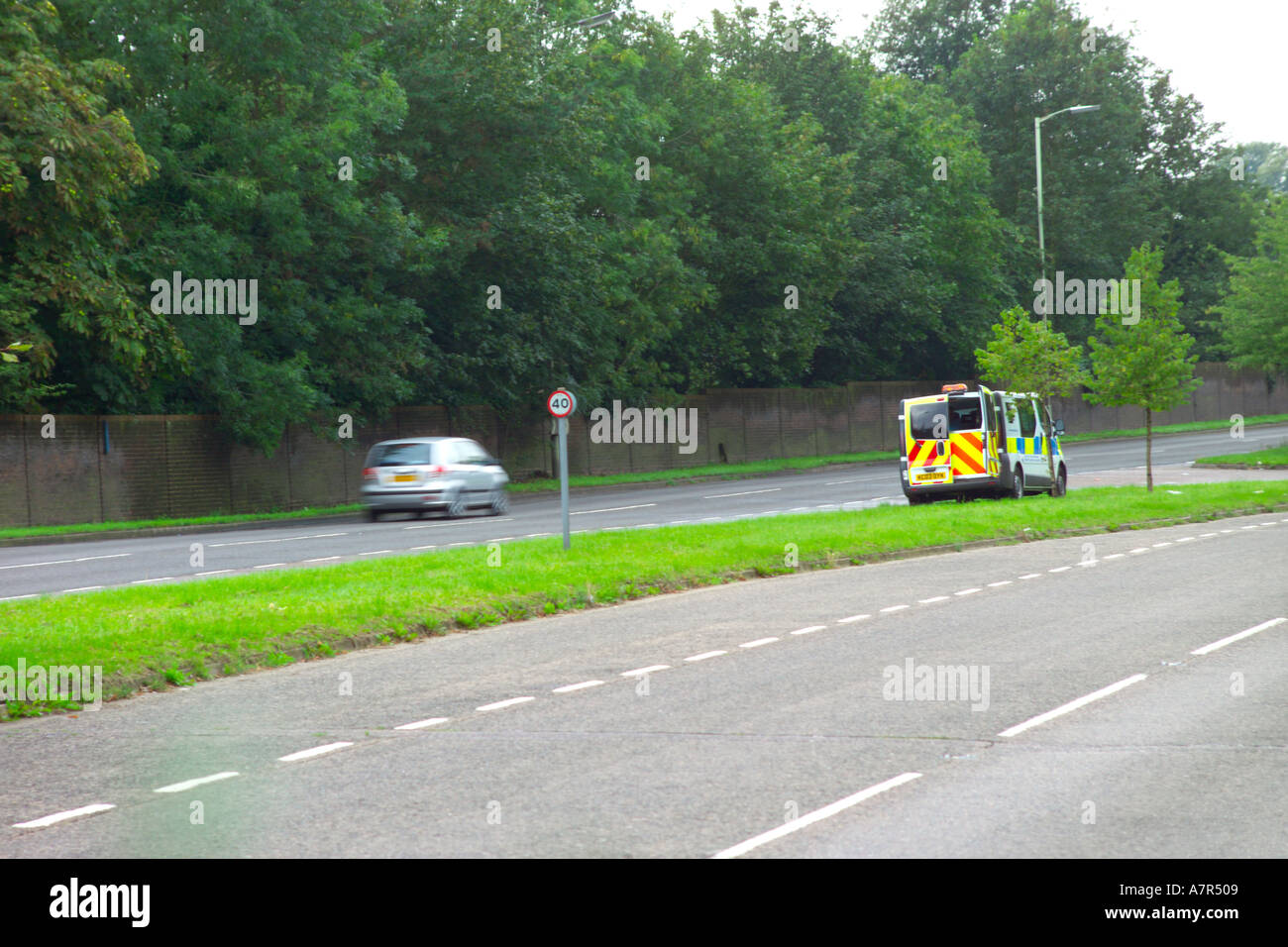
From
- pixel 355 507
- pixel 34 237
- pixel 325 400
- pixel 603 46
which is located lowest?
pixel 355 507

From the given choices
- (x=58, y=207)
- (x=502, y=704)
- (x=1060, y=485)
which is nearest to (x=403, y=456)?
(x=58, y=207)

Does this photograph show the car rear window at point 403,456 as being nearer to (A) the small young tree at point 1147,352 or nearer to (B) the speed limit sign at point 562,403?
(B) the speed limit sign at point 562,403

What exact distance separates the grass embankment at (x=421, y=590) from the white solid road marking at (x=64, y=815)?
3.18m

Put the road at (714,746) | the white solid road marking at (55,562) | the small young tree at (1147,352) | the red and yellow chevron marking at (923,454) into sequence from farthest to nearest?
the small young tree at (1147,352), the red and yellow chevron marking at (923,454), the white solid road marking at (55,562), the road at (714,746)

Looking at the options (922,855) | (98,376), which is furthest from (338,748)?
(98,376)

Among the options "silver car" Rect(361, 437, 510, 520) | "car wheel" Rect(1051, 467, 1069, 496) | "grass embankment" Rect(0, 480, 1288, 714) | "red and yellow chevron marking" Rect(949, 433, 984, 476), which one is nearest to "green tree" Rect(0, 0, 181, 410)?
"silver car" Rect(361, 437, 510, 520)

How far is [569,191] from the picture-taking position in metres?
41.9

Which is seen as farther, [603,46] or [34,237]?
[603,46]

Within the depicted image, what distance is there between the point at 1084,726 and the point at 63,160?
79.7 ft

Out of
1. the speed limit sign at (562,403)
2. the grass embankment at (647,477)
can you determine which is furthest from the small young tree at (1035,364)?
the speed limit sign at (562,403)

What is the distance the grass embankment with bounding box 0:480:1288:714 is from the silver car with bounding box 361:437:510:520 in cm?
739

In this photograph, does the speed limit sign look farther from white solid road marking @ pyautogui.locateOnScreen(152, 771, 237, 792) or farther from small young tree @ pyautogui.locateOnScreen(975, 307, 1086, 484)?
small young tree @ pyautogui.locateOnScreen(975, 307, 1086, 484)

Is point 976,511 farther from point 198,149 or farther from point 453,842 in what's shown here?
point 453,842

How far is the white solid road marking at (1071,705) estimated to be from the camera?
8703 millimetres
